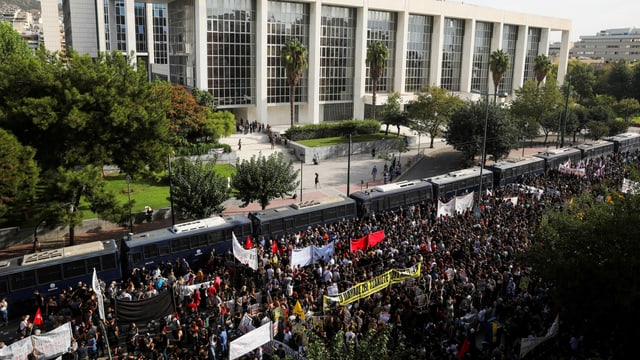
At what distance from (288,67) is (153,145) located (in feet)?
112

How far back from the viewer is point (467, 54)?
8975cm

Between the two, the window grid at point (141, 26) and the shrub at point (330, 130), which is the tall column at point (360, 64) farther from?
the window grid at point (141, 26)

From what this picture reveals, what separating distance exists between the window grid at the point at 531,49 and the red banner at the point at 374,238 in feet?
302

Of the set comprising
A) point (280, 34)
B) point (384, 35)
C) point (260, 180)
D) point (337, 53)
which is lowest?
point (260, 180)

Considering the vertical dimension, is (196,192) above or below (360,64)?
below

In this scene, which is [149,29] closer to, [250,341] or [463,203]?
[463,203]

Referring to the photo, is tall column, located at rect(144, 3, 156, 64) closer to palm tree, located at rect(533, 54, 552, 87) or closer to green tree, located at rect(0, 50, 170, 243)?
palm tree, located at rect(533, 54, 552, 87)

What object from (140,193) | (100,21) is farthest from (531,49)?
(140,193)

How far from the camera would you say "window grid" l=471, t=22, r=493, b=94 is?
92.8 metres

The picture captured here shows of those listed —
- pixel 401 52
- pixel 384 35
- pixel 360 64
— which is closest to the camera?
pixel 360 64

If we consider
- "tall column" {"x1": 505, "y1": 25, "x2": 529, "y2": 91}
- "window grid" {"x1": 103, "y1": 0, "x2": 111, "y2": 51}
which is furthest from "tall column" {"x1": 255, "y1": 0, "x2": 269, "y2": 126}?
"tall column" {"x1": 505, "y1": 25, "x2": 529, "y2": 91}

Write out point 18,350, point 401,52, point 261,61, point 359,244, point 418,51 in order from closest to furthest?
point 18,350, point 359,244, point 261,61, point 401,52, point 418,51

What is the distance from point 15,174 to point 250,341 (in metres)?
16.3

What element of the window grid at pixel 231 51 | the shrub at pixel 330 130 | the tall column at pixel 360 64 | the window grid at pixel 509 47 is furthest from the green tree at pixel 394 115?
the window grid at pixel 509 47
